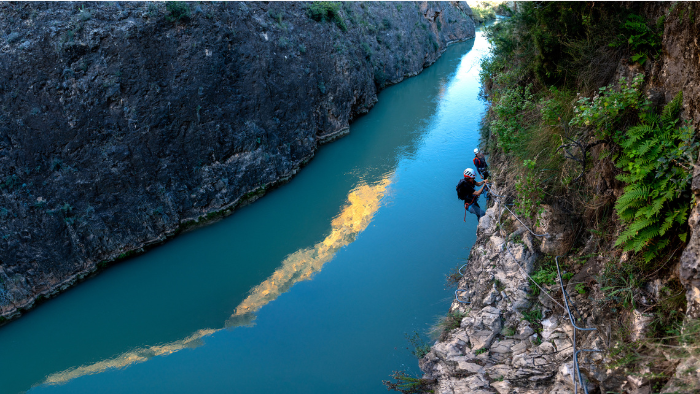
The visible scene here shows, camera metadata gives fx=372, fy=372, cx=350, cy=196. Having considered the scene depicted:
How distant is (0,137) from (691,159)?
524 inches

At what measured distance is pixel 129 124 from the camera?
11.1 metres

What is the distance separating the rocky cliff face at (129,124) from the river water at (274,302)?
98 centimetres

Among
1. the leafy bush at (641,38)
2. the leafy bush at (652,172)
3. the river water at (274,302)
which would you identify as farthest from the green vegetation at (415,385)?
the leafy bush at (641,38)

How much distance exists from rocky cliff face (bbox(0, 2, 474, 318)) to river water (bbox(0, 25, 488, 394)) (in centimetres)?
98

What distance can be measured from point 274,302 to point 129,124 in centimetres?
698

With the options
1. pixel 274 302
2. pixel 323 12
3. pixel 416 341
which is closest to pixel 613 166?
pixel 416 341

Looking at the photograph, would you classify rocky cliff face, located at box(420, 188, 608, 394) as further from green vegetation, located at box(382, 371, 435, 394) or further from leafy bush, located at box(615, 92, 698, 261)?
leafy bush, located at box(615, 92, 698, 261)

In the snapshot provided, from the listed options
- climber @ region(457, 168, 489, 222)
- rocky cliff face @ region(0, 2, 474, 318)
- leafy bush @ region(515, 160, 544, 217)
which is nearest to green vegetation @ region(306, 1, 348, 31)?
rocky cliff face @ region(0, 2, 474, 318)

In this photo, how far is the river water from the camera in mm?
7453

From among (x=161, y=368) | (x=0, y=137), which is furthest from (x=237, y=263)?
(x=0, y=137)

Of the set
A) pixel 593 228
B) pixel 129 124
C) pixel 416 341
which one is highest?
pixel 129 124

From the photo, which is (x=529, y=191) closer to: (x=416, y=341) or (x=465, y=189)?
(x=465, y=189)

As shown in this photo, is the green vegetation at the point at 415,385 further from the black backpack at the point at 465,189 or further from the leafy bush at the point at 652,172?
the black backpack at the point at 465,189

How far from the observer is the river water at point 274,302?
7.45 m
